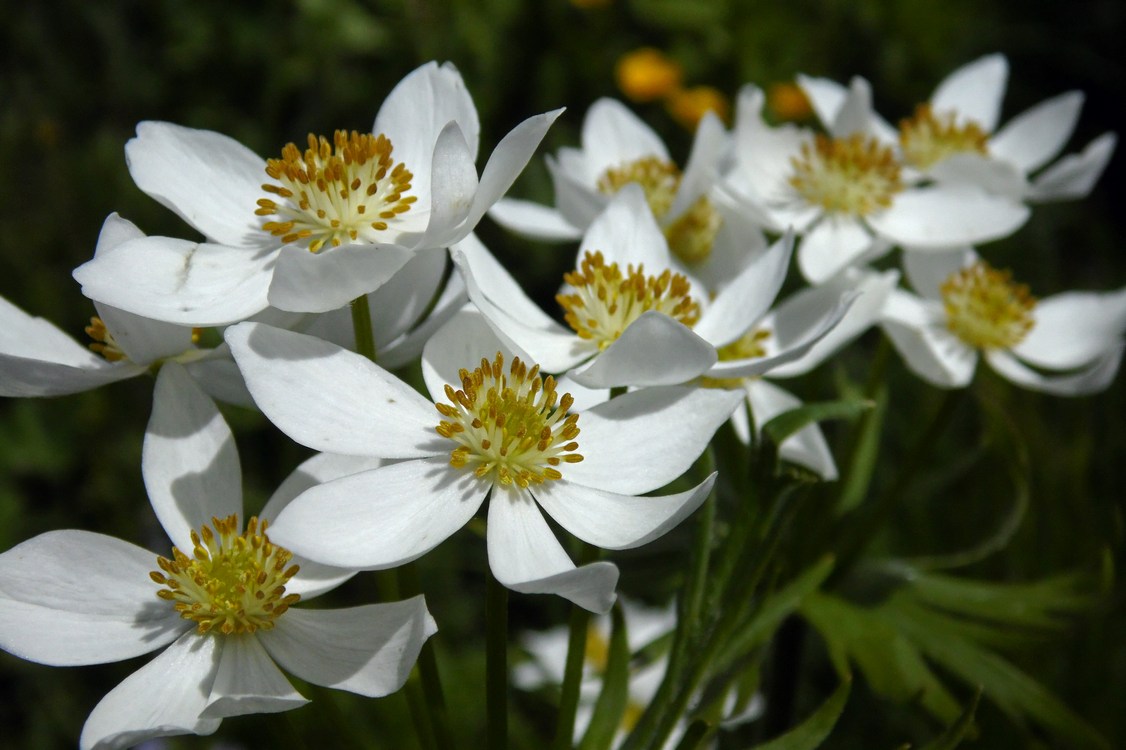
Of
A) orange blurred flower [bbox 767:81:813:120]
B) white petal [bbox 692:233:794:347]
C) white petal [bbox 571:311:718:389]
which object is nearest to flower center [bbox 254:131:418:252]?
white petal [bbox 571:311:718:389]

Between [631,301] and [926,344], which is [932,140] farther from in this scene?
A: [631,301]

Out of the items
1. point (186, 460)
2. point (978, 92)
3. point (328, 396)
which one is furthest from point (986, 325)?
point (186, 460)

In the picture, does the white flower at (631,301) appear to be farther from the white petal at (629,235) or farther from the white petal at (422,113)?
the white petal at (422,113)

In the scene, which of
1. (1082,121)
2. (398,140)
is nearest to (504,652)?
(398,140)

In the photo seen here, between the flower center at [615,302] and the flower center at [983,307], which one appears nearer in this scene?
the flower center at [615,302]

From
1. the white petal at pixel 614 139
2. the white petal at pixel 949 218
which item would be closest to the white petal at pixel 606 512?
the white petal at pixel 949 218

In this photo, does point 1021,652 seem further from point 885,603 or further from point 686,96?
point 686,96
